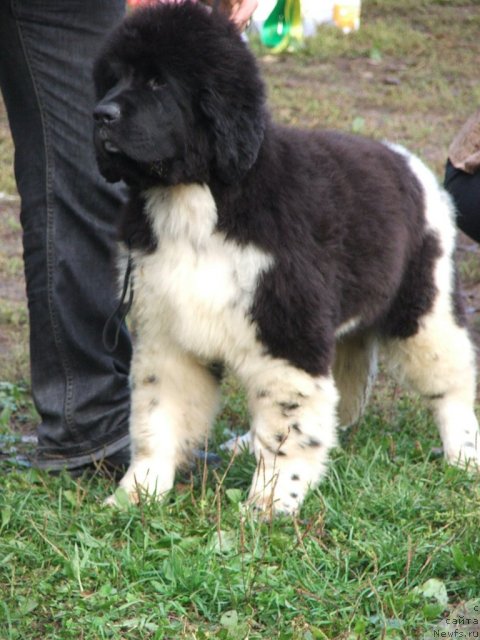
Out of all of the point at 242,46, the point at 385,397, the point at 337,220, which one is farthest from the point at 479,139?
the point at 242,46

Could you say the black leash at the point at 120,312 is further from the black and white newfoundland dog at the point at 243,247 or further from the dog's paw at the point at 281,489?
the dog's paw at the point at 281,489

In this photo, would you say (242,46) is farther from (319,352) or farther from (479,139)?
(479,139)

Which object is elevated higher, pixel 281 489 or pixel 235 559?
pixel 235 559

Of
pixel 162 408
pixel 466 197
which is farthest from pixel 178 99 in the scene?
pixel 466 197

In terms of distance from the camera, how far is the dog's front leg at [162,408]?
4176 mm

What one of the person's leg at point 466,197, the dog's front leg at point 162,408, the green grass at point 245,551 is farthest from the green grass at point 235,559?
the person's leg at point 466,197

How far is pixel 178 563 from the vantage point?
3.47 meters

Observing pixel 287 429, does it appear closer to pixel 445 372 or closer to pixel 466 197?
pixel 445 372

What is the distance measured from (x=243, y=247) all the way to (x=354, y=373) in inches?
49.6

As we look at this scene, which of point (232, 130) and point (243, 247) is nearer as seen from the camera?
point (232, 130)

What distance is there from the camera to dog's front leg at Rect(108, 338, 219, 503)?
13.7 feet

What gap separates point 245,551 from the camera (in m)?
3.60

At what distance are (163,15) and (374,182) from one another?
1.08 m

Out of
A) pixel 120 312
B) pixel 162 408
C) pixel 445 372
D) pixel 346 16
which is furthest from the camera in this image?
pixel 346 16
